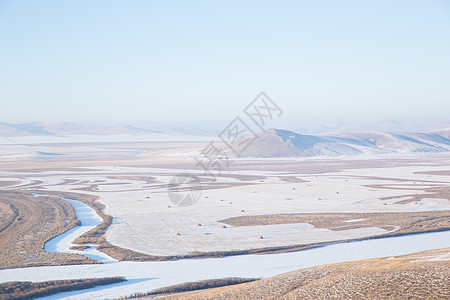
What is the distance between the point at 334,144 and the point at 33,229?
9391 cm

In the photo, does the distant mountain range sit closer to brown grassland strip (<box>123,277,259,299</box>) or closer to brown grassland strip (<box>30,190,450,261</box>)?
brown grassland strip (<box>30,190,450,261</box>)

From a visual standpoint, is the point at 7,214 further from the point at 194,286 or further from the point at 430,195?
the point at 430,195

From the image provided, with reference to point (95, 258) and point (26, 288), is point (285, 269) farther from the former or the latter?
point (26, 288)

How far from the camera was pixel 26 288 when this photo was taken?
17281 mm

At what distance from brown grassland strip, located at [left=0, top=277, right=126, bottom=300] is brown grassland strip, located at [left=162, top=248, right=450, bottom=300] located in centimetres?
380

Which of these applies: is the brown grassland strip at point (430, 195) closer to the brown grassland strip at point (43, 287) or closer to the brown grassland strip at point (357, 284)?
the brown grassland strip at point (357, 284)

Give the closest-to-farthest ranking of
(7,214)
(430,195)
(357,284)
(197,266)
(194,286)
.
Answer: (357,284), (194,286), (197,266), (7,214), (430,195)

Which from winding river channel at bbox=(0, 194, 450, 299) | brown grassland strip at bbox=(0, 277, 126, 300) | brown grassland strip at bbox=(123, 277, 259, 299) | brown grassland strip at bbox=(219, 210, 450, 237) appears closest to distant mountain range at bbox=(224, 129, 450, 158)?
brown grassland strip at bbox=(219, 210, 450, 237)

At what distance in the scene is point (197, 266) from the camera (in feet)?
70.0

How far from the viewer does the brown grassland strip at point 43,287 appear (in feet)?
54.4

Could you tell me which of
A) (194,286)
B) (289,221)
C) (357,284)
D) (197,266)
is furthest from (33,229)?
(357,284)

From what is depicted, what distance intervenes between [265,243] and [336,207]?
13888 millimetres

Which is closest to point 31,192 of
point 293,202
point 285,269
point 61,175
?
point 61,175

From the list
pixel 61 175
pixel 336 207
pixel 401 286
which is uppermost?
pixel 401 286
